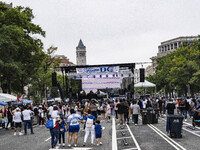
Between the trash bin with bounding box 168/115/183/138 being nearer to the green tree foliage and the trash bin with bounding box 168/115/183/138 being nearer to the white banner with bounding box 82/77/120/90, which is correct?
the green tree foliage

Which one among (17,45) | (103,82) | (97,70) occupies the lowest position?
(103,82)

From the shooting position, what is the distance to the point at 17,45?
3481 centimetres

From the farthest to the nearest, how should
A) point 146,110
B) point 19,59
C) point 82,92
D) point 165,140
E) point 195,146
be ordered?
point 82,92
point 19,59
point 146,110
point 165,140
point 195,146

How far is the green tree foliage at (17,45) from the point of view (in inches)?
1213

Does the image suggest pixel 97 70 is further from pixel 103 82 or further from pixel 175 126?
pixel 175 126

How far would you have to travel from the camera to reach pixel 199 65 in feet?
166

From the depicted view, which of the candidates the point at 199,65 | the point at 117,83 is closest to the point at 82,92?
the point at 117,83

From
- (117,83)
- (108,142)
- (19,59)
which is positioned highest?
(19,59)

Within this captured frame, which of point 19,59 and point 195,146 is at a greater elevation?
point 19,59

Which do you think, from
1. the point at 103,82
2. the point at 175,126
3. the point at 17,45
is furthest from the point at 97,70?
the point at 175,126

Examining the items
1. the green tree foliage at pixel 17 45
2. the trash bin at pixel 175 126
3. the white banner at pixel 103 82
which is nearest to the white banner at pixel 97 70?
the white banner at pixel 103 82

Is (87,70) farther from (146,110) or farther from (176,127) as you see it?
(176,127)

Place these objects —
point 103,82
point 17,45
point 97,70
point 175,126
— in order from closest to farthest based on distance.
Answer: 1. point 175,126
2. point 17,45
3. point 97,70
4. point 103,82

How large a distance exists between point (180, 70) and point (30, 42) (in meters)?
28.7
